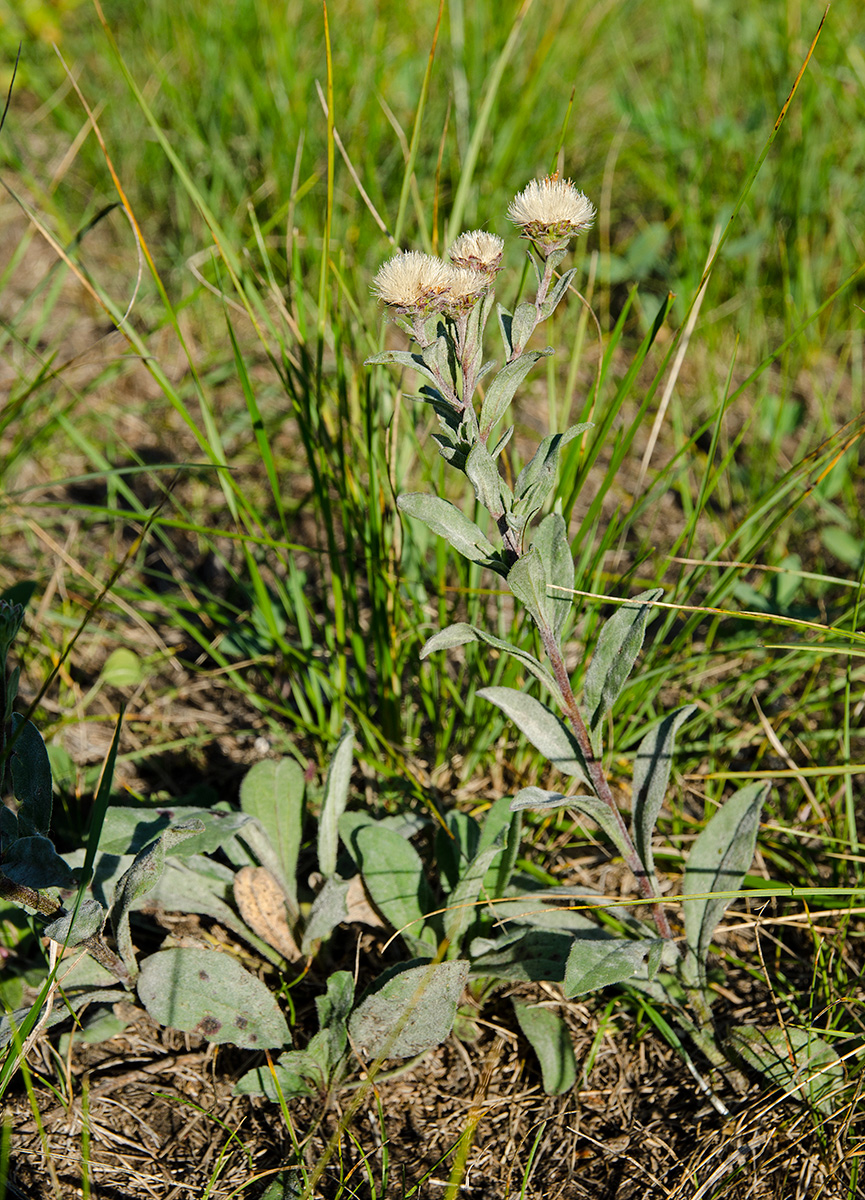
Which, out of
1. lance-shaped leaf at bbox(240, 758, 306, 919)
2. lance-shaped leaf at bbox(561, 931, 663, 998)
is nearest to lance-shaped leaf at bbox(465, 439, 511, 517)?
lance-shaped leaf at bbox(561, 931, 663, 998)

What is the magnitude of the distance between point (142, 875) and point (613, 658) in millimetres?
773

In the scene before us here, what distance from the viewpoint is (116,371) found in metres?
2.60

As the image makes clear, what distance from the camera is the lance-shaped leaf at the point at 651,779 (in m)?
1.34

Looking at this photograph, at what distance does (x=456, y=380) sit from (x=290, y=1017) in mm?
1129

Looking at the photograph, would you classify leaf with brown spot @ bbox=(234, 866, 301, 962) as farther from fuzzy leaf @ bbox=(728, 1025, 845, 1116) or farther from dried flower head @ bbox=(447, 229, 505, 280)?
dried flower head @ bbox=(447, 229, 505, 280)

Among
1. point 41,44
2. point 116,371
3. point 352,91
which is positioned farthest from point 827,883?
point 41,44

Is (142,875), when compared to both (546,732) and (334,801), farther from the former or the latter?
(546,732)

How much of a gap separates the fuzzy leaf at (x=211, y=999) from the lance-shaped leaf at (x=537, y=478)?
35.7 inches

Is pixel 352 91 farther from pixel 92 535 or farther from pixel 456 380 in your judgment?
pixel 456 380

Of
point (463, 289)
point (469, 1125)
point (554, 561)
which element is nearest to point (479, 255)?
point (463, 289)

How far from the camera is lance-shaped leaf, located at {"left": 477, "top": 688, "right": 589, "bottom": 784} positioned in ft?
4.25

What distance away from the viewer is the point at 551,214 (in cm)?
101

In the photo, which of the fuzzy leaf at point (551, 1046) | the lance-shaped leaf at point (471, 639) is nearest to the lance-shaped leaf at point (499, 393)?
the lance-shaped leaf at point (471, 639)

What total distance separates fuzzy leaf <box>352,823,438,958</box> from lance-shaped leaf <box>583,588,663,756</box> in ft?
1.44
